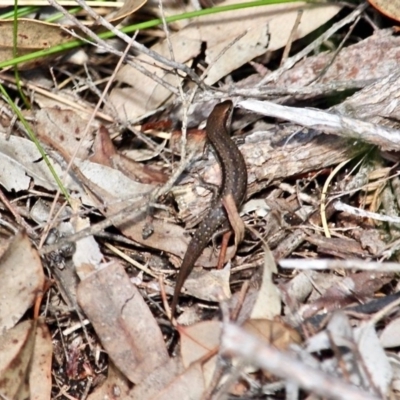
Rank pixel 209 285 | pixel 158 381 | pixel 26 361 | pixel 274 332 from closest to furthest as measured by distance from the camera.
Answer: pixel 274 332
pixel 158 381
pixel 26 361
pixel 209 285

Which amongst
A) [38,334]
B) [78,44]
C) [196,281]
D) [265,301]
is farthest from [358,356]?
[78,44]

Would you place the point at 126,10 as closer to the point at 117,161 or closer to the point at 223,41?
the point at 223,41

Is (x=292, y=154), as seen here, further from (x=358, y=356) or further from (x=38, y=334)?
(x=38, y=334)

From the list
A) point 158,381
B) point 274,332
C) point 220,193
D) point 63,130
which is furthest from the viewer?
point 63,130

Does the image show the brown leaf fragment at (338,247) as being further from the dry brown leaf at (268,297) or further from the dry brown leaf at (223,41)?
the dry brown leaf at (223,41)

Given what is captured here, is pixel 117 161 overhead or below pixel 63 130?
below

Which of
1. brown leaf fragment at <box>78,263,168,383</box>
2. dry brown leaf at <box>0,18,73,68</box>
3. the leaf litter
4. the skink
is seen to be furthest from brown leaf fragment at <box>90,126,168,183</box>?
brown leaf fragment at <box>78,263,168,383</box>

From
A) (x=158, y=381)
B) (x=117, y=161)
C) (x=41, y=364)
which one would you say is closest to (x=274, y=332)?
(x=158, y=381)
